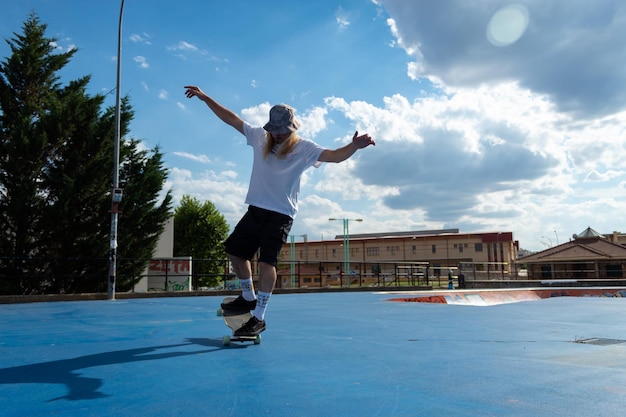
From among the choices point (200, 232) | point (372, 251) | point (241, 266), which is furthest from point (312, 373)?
point (372, 251)

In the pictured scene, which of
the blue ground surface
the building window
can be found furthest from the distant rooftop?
the blue ground surface

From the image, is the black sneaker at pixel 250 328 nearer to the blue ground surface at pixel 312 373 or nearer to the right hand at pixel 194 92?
the blue ground surface at pixel 312 373

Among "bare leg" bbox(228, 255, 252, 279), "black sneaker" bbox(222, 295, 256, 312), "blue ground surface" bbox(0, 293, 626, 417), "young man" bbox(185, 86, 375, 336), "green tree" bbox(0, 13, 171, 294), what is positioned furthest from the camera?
"green tree" bbox(0, 13, 171, 294)

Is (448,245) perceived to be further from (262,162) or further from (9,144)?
(262,162)

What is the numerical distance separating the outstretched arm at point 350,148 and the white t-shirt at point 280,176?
0.31 ft

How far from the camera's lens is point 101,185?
14.1m

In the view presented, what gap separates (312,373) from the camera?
90.4 inches

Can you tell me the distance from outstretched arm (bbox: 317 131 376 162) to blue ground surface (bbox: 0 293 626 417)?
→ 4.47 ft

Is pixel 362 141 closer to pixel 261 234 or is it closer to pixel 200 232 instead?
pixel 261 234

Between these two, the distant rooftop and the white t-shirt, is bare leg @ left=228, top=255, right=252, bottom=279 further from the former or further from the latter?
the distant rooftop

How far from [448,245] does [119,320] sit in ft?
221

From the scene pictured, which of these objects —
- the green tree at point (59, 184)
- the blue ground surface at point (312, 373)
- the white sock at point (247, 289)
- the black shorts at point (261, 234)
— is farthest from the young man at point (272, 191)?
the green tree at point (59, 184)

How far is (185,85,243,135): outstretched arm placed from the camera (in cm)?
359

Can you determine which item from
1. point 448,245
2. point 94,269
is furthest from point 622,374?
point 448,245
